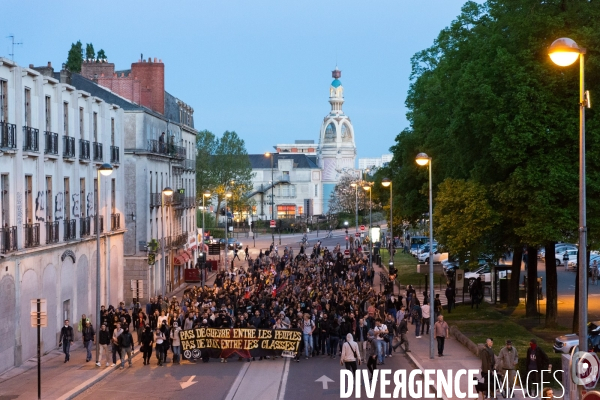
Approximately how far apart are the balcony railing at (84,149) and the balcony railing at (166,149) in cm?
1448

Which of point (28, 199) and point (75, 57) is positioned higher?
point (75, 57)

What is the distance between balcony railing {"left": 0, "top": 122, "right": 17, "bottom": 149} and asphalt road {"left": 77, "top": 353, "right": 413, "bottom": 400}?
27.1ft

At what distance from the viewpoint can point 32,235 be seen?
110 feet

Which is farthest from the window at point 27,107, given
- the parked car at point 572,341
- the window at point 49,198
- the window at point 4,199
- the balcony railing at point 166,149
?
the balcony railing at point 166,149

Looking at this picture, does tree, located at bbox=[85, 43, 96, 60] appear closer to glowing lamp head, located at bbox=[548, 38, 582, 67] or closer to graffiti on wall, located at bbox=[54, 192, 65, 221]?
graffiti on wall, located at bbox=[54, 192, 65, 221]

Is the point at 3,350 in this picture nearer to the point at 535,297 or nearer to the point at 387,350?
the point at 387,350

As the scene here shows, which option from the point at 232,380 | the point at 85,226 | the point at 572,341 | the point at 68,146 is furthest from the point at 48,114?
the point at 572,341

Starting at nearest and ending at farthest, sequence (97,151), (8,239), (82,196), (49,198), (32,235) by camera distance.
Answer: (8,239)
(32,235)
(49,198)
(82,196)
(97,151)

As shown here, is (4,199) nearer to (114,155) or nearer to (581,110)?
(114,155)

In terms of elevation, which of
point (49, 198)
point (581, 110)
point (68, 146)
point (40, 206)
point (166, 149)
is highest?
point (166, 149)

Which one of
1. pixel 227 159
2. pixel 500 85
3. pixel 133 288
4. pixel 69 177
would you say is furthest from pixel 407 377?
pixel 227 159

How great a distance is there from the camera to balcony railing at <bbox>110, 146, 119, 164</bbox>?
1832 inches

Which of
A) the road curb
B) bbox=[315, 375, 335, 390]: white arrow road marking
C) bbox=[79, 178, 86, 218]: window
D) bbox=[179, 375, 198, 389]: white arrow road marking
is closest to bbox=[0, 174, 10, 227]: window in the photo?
the road curb

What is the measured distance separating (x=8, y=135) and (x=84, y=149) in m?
9.94
